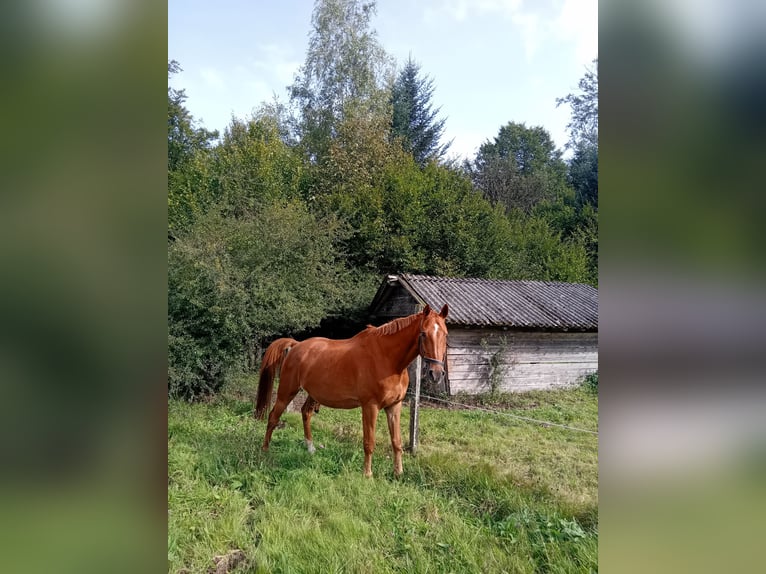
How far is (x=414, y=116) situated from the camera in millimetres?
10391

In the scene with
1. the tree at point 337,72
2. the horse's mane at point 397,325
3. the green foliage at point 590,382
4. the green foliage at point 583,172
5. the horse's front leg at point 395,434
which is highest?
the tree at point 337,72

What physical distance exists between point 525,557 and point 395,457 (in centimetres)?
148

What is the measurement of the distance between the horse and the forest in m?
2.31

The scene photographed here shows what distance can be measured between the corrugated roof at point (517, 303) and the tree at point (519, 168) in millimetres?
1621

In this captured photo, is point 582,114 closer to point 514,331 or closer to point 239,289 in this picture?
point 514,331

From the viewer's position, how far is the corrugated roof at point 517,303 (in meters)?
6.23

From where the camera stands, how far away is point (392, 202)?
22.0 ft

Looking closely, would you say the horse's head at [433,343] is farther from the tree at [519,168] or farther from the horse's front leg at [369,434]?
the tree at [519,168]

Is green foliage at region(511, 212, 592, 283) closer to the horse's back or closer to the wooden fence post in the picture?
the wooden fence post

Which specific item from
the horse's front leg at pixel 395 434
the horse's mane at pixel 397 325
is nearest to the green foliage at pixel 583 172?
the horse's mane at pixel 397 325

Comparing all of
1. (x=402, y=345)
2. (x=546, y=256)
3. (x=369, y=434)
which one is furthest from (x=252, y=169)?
(x=369, y=434)

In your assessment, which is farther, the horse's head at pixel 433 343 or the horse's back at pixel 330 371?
the horse's back at pixel 330 371
